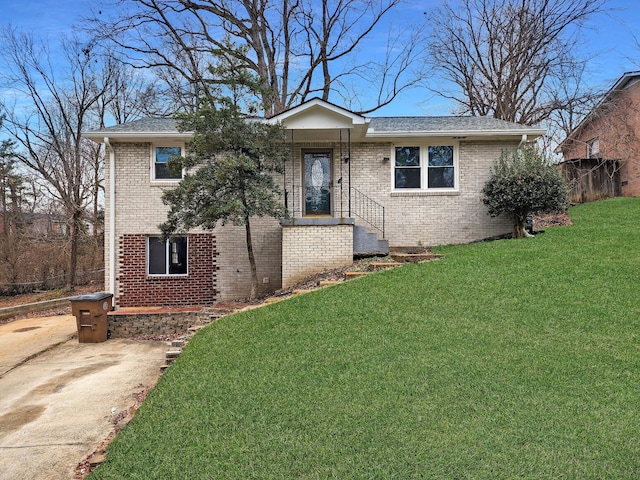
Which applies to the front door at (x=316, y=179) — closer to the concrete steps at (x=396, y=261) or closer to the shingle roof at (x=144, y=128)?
the concrete steps at (x=396, y=261)

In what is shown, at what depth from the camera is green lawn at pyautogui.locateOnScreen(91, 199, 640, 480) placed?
329 cm

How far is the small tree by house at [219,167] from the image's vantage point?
31.8 feet

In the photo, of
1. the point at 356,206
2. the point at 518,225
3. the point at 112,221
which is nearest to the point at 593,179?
the point at 518,225

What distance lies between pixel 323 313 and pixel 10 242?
16.2 meters

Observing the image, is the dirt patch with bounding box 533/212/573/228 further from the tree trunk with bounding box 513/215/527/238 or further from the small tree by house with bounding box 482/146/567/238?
the small tree by house with bounding box 482/146/567/238

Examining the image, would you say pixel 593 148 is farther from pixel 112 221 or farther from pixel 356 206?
pixel 112 221

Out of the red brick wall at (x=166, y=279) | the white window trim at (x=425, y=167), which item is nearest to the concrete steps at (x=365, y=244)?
the white window trim at (x=425, y=167)

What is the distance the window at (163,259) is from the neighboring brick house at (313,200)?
1.1 inches

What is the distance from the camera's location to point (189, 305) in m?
12.1

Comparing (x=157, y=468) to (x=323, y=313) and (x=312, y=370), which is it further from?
(x=323, y=313)

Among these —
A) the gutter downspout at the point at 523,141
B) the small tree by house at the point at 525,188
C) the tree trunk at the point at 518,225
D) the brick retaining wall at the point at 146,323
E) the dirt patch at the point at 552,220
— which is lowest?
the brick retaining wall at the point at 146,323

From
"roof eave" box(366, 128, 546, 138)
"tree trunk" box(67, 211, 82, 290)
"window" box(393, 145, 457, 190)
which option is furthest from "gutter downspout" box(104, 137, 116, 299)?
"window" box(393, 145, 457, 190)

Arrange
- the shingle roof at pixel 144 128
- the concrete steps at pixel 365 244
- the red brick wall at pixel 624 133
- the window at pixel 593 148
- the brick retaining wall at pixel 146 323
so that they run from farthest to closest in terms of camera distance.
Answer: the window at pixel 593 148
the red brick wall at pixel 624 133
the shingle roof at pixel 144 128
the concrete steps at pixel 365 244
the brick retaining wall at pixel 146 323

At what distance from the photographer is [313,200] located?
1242cm
